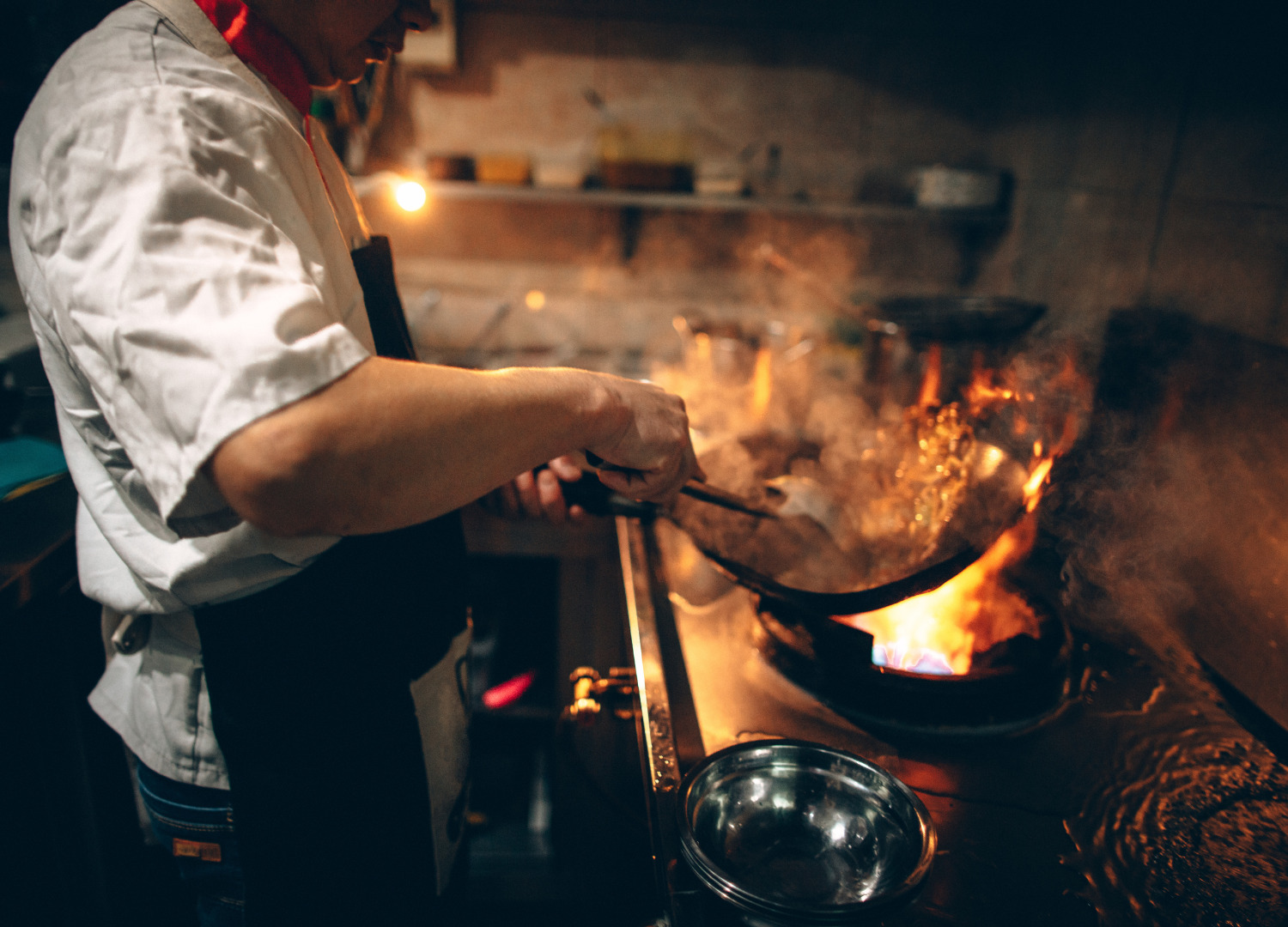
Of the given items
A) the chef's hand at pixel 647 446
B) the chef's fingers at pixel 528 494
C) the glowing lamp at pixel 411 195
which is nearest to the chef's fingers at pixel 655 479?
the chef's hand at pixel 647 446

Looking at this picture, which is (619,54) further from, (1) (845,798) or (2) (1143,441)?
(1) (845,798)

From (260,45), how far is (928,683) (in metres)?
1.22

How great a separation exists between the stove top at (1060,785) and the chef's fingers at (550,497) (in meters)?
0.27

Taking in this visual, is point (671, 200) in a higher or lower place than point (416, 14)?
lower

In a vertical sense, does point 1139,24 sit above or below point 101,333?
above

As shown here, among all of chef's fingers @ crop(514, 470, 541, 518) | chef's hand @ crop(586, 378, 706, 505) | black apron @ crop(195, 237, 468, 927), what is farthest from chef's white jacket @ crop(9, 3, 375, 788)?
chef's fingers @ crop(514, 470, 541, 518)

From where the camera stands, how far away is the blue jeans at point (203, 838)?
101 cm

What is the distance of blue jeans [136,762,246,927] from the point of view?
101 cm

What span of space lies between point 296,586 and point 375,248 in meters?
0.51

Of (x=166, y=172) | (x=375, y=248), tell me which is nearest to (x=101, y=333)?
(x=166, y=172)

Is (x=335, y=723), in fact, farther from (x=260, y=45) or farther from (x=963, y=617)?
(x=963, y=617)

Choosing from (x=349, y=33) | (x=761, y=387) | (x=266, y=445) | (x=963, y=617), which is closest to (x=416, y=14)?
(x=349, y=33)

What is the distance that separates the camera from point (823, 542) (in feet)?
4.60

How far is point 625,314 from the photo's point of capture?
10.2 ft
